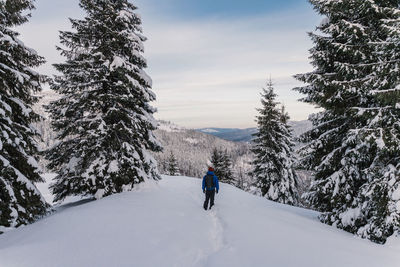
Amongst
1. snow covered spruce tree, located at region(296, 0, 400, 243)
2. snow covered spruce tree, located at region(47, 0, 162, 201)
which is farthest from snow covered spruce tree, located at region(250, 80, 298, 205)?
snow covered spruce tree, located at region(47, 0, 162, 201)

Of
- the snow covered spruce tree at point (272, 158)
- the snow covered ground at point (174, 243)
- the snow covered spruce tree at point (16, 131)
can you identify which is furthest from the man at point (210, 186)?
the snow covered spruce tree at point (272, 158)

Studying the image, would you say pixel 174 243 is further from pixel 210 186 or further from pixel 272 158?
pixel 272 158

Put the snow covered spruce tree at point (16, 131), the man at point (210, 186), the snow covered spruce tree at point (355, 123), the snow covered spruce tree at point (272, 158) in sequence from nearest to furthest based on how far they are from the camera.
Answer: the snow covered spruce tree at point (355, 123) → the snow covered spruce tree at point (16, 131) → the man at point (210, 186) → the snow covered spruce tree at point (272, 158)

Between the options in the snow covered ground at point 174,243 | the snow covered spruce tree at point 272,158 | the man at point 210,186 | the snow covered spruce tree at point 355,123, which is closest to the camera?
the snow covered ground at point 174,243

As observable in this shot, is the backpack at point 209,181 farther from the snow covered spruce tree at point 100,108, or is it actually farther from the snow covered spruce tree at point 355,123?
the snow covered spruce tree at point 355,123

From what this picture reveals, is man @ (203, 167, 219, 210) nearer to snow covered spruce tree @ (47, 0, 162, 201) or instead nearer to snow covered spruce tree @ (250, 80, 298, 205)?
snow covered spruce tree @ (47, 0, 162, 201)

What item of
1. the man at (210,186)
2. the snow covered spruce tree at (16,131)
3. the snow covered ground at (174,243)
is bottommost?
the snow covered ground at (174,243)

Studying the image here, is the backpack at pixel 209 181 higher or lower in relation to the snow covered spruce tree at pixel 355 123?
lower

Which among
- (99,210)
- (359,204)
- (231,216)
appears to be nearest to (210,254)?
(231,216)

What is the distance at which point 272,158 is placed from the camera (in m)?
23.0

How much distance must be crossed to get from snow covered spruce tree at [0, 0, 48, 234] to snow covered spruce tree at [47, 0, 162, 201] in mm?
2166

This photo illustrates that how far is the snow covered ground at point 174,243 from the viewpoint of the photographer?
207 inches

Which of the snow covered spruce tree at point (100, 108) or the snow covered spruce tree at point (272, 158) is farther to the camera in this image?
the snow covered spruce tree at point (272, 158)

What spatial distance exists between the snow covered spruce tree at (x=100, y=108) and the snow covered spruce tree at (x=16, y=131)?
2166mm
